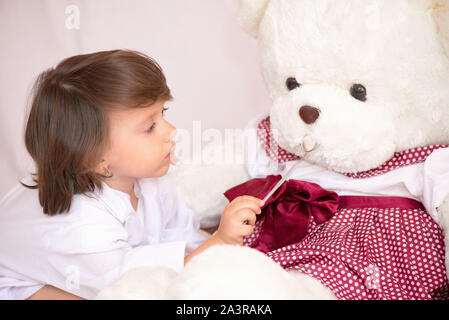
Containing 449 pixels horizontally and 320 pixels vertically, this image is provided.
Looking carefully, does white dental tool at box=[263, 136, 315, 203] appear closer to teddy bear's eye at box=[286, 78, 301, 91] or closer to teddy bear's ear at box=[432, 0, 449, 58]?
teddy bear's eye at box=[286, 78, 301, 91]

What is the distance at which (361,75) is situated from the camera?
35.4 inches

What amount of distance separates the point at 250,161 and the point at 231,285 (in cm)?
58

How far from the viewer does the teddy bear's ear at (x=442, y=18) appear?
85 cm

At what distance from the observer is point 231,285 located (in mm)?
648

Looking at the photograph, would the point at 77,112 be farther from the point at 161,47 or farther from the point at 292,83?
the point at 161,47

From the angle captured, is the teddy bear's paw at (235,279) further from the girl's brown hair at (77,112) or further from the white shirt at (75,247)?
the girl's brown hair at (77,112)

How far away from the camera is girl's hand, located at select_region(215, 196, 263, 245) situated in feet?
3.25

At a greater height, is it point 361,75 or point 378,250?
point 361,75

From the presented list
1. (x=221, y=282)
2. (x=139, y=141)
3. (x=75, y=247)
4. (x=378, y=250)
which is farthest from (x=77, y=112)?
(x=378, y=250)

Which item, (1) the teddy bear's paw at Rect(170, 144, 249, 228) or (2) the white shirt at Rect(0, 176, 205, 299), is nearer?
(2) the white shirt at Rect(0, 176, 205, 299)

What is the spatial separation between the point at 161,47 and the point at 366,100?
0.91 m

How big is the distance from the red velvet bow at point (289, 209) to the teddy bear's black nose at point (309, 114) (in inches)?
6.6

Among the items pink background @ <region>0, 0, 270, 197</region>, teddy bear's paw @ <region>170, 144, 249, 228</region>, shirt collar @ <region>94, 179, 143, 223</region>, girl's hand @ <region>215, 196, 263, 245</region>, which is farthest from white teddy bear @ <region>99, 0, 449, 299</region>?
pink background @ <region>0, 0, 270, 197</region>
